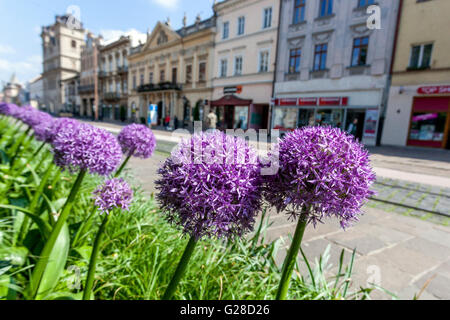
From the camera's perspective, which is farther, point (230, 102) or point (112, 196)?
point (230, 102)

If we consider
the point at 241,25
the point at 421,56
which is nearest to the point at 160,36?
the point at 241,25

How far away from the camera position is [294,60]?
18547 millimetres

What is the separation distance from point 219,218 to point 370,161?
573 mm

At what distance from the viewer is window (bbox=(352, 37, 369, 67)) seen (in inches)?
597

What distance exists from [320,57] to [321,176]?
61.2 feet

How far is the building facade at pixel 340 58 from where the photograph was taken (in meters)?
14.9

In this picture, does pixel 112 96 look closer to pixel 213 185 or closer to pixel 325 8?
pixel 325 8

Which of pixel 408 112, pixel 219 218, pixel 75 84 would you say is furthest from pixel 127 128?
pixel 75 84

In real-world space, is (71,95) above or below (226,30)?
below

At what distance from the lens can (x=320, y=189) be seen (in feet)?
2.70

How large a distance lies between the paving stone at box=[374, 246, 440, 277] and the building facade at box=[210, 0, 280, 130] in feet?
57.1

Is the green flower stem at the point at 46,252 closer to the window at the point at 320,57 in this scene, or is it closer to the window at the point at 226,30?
the window at the point at 320,57
